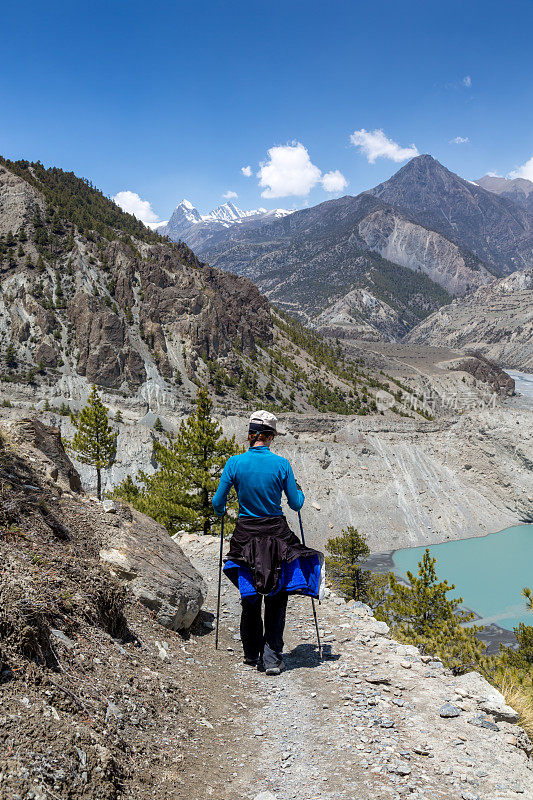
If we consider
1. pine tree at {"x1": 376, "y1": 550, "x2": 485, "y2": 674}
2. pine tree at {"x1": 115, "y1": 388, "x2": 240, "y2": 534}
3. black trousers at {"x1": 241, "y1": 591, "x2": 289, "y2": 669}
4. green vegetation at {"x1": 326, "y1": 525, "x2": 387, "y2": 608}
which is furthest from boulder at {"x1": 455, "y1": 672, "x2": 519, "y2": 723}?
green vegetation at {"x1": 326, "y1": 525, "x2": 387, "y2": 608}

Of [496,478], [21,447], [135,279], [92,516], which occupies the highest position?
[135,279]

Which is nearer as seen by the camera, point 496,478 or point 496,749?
point 496,749

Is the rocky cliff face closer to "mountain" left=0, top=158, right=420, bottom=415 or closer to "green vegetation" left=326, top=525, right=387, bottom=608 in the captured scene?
"mountain" left=0, top=158, right=420, bottom=415

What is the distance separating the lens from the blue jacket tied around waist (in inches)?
187

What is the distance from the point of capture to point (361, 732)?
12.3ft

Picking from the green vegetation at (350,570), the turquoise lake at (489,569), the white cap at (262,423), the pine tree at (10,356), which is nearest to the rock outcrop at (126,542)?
the white cap at (262,423)

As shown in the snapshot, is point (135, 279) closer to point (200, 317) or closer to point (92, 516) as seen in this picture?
point (200, 317)

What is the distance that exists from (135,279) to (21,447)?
237 feet

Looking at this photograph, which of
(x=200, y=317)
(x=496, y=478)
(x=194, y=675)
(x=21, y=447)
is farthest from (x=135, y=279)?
(x=194, y=675)

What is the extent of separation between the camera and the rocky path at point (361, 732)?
3.12 metres

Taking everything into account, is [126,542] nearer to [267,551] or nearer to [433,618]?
[267,551]

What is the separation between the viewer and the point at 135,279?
75438mm

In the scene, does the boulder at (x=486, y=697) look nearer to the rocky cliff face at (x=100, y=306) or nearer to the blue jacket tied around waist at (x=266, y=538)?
the blue jacket tied around waist at (x=266, y=538)

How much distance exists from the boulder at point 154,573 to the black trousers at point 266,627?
1141mm
